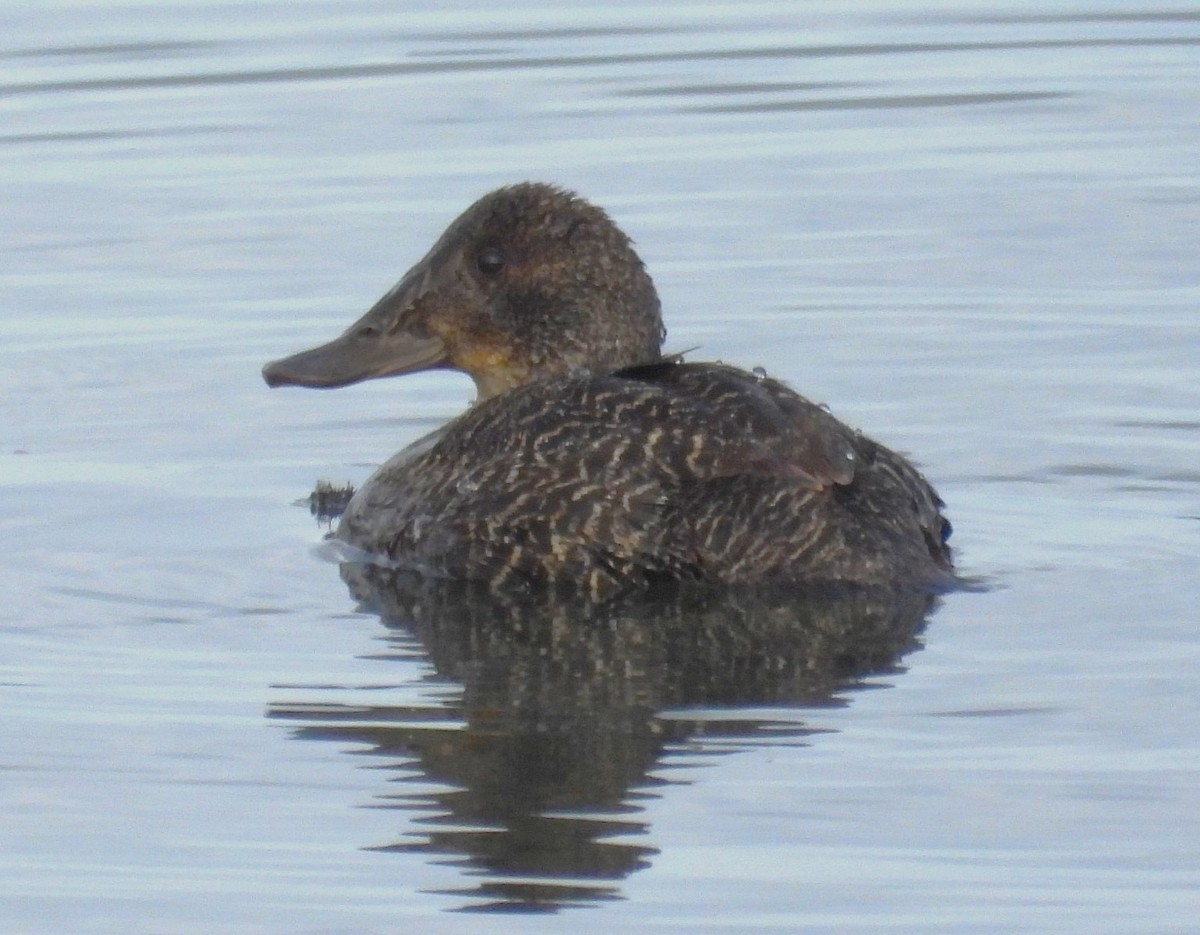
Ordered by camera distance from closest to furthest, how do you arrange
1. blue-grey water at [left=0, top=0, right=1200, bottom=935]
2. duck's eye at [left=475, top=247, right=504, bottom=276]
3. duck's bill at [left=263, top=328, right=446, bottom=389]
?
blue-grey water at [left=0, top=0, right=1200, bottom=935] < duck's eye at [left=475, top=247, right=504, bottom=276] < duck's bill at [left=263, top=328, right=446, bottom=389]

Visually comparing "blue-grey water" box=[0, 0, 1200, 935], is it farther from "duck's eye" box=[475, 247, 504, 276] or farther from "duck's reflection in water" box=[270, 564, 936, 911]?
"duck's eye" box=[475, 247, 504, 276]

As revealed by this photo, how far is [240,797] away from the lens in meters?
6.86

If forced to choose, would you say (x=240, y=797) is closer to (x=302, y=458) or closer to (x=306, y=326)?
(x=302, y=458)

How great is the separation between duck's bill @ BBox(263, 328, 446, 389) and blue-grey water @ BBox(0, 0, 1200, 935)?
0.45 meters

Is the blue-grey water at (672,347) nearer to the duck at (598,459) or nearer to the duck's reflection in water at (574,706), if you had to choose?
the duck's reflection in water at (574,706)

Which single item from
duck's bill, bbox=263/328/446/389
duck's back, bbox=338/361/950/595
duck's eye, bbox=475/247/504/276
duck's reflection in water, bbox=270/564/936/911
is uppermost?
duck's eye, bbox=475/247/504/276

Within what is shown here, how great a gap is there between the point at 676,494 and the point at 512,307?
1.49 metres

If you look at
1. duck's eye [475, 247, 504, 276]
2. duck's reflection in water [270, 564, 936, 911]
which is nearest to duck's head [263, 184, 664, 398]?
duck's eye [475, 247, 504, 276]

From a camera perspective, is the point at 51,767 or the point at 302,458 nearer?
the point at 51,767

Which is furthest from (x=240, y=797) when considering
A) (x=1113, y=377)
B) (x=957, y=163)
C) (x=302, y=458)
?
(x=957, y=163)

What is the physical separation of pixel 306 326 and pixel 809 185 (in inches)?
116

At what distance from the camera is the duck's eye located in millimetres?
9820

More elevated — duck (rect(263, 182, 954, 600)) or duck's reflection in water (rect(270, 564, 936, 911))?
duck (rect(263, 182, 954, 600))

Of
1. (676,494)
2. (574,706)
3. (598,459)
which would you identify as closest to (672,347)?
(598,459)
